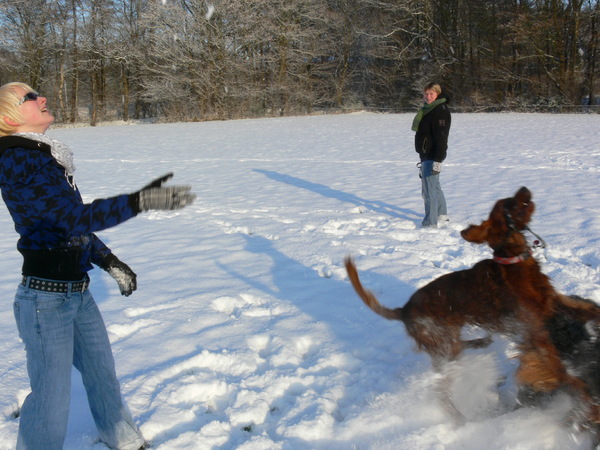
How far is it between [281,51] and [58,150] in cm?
3282

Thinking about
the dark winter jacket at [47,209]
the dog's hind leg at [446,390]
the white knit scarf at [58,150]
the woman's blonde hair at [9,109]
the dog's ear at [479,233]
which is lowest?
the dog's hind leg at [446,390]

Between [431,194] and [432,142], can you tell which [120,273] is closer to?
[431,194]

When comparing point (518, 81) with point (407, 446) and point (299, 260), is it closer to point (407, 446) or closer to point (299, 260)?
point (299, 260)

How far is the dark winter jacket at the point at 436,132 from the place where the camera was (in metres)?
5.85

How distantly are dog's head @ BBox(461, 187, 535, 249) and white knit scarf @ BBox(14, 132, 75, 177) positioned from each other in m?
2.03

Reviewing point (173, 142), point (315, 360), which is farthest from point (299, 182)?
point (173, 142)

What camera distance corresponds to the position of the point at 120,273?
2385 mm

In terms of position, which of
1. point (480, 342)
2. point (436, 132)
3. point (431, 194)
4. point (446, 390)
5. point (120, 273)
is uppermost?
point (436, 132)

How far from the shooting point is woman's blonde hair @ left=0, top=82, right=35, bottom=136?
6.06 feet

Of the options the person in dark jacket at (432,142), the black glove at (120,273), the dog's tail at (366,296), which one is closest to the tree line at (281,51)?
the person in dark jacket at (432,142)

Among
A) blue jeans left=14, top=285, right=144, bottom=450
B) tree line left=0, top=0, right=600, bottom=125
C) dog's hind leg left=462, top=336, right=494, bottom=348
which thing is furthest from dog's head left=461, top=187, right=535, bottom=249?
tree line left=0, top=0, right=600, bottom=125

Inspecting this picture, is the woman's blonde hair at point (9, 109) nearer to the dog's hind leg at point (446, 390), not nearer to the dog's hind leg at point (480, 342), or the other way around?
the dog's hind leg at point (446, 390)

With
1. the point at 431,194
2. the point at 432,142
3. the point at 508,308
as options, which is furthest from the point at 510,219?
the point at 432,142

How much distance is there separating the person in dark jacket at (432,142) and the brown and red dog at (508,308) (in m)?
3.39
